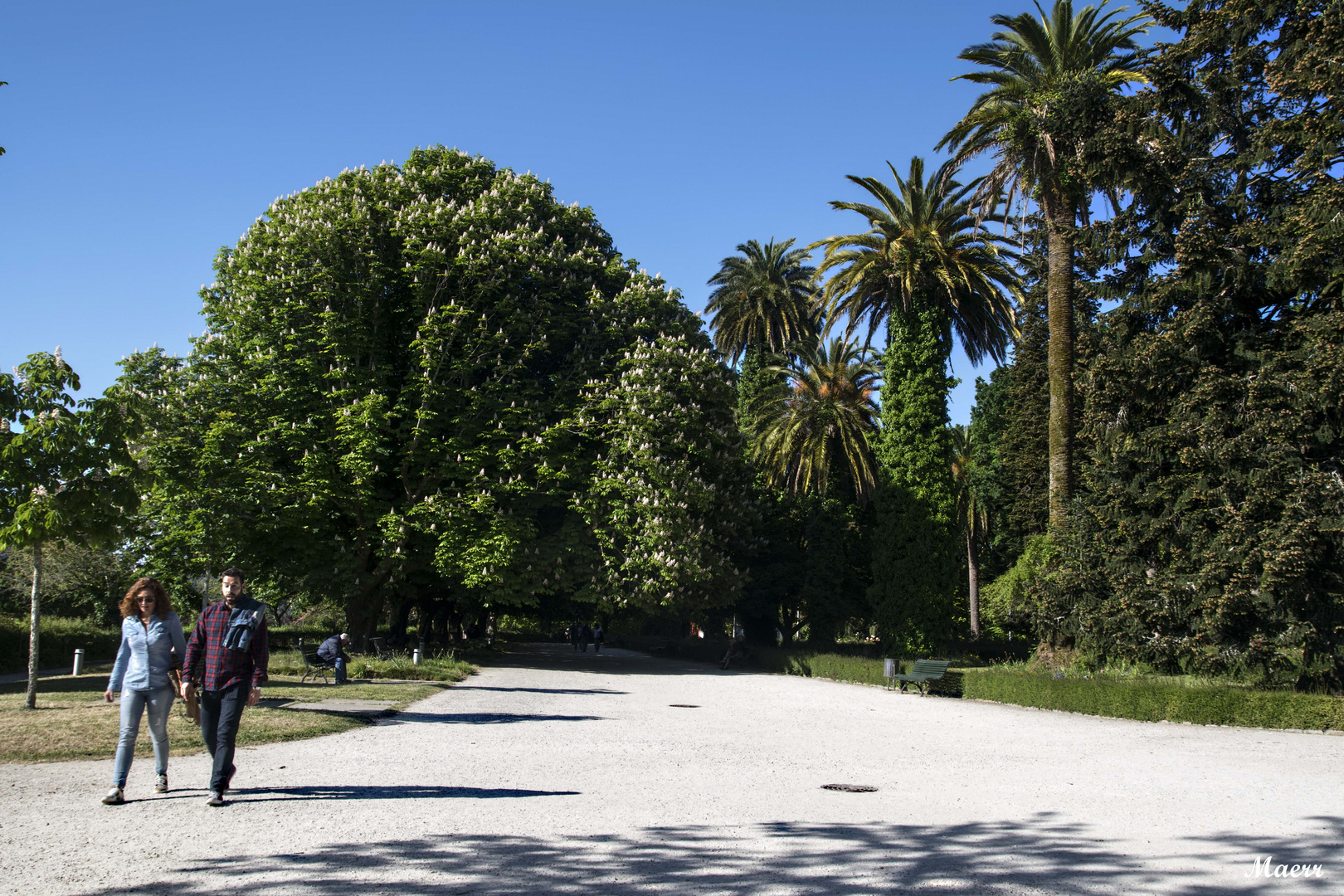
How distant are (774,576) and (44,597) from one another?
29.8 metres

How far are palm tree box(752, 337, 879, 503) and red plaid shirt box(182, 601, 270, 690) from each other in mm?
28755

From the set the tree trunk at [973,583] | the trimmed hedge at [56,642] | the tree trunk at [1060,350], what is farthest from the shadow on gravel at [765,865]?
the tree trunk at [973,583]

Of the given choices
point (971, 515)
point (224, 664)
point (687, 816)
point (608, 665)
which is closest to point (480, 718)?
point (224, 664)

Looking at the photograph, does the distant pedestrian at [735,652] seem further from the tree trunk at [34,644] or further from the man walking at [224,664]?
the man walking at [224,664]

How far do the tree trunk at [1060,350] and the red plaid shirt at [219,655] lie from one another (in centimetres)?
2195

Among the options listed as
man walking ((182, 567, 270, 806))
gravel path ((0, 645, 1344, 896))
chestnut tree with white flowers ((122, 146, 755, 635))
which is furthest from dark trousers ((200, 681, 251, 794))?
chestnut tree with white flowers ((122, 146, 755, 635))

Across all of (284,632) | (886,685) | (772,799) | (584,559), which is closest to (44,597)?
(284,632)

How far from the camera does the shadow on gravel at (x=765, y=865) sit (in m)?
5.56

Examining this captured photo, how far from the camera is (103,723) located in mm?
12570

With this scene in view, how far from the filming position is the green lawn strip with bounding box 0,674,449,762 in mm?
10508

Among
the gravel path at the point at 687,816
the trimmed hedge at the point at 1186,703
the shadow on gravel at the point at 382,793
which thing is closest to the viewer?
the gravel path at the point at 687,816

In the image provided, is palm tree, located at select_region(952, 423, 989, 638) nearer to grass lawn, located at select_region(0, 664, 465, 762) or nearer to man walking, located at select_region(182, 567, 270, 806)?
grass lawn, located at select_region(0, 664, 465, 762)

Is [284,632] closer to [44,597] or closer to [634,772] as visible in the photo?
[44,597]

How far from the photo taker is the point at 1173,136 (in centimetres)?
2073
